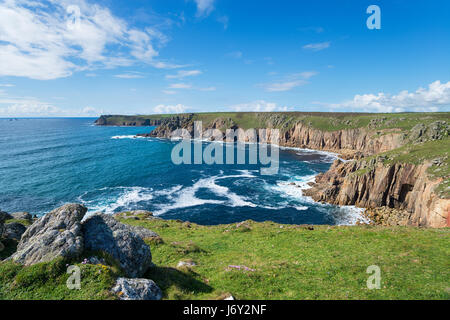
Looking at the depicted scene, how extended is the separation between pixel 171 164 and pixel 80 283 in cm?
9781

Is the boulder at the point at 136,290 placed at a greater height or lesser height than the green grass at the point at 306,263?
greater

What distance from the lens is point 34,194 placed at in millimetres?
62781

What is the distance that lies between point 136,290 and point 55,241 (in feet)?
21.3

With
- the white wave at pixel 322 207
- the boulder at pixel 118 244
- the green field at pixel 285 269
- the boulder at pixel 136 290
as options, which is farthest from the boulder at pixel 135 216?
the white wave at pixel 322 207

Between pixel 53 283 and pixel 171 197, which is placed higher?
pixel 53 283

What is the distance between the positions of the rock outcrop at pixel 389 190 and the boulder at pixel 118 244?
52744 millimetres

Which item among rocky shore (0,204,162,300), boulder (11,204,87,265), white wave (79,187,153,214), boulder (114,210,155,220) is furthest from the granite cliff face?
boulder (11,204,87,265)

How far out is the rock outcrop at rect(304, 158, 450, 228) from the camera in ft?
147

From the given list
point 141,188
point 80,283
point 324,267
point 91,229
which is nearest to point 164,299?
point 80,283

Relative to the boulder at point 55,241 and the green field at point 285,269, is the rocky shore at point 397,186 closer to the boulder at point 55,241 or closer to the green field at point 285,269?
the green field at point 285,269

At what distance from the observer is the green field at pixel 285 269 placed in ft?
39.5

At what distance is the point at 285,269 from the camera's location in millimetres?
18562
